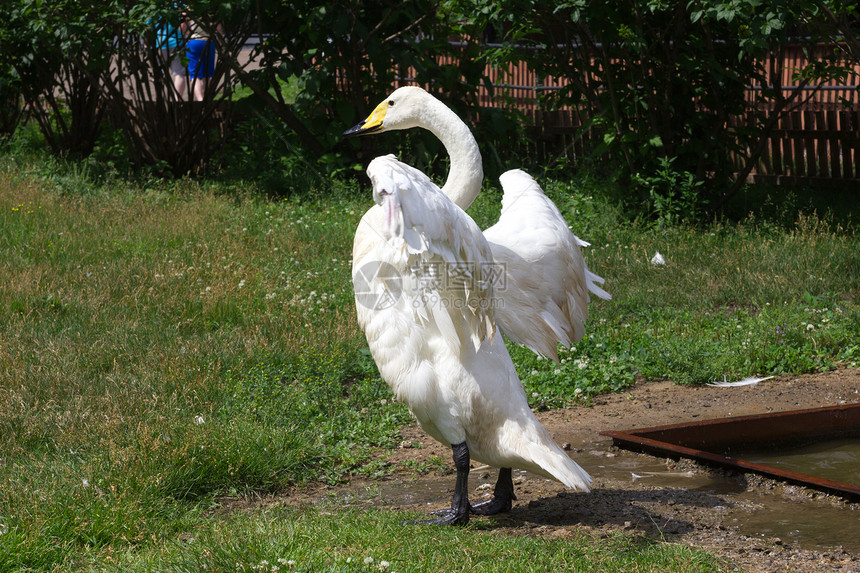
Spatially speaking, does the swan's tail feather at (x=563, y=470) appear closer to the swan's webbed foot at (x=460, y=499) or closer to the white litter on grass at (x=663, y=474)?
the swan's webbed foot at (x=460, y=499)

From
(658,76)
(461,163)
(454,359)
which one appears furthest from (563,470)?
(658,76)

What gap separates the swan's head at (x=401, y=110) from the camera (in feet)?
14.5

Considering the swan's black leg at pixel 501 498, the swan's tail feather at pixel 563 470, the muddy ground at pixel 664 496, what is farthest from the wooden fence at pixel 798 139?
the swan's tail feather at pixel 563 470

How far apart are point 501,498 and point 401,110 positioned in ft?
6.51

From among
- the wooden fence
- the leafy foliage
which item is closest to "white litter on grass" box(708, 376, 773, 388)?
the leafy foliage

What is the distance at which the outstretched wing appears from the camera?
4234mm

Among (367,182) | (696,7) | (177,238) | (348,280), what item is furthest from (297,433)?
(367,182)

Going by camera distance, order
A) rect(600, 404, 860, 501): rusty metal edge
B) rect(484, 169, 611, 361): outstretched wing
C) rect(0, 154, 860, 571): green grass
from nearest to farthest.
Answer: rect(0, 154, 860, 571): green grass, rect(600, 404, 860, 501): rusty metal edge, rect(484, 169, 611, 361): outstretched wing

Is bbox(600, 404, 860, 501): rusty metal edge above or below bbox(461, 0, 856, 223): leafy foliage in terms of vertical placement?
below

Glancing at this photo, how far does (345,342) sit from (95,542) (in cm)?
268

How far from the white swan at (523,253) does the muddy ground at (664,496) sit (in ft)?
2.42

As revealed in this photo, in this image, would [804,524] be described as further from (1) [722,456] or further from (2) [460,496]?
(2) [460,496]

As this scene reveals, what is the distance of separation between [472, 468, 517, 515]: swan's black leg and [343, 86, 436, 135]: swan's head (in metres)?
1.79

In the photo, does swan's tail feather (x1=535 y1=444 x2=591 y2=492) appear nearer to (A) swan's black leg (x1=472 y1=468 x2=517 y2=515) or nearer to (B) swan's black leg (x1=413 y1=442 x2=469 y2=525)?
(B) swan's black leg (x1=413 y1=442 x2=469 y2=525)
